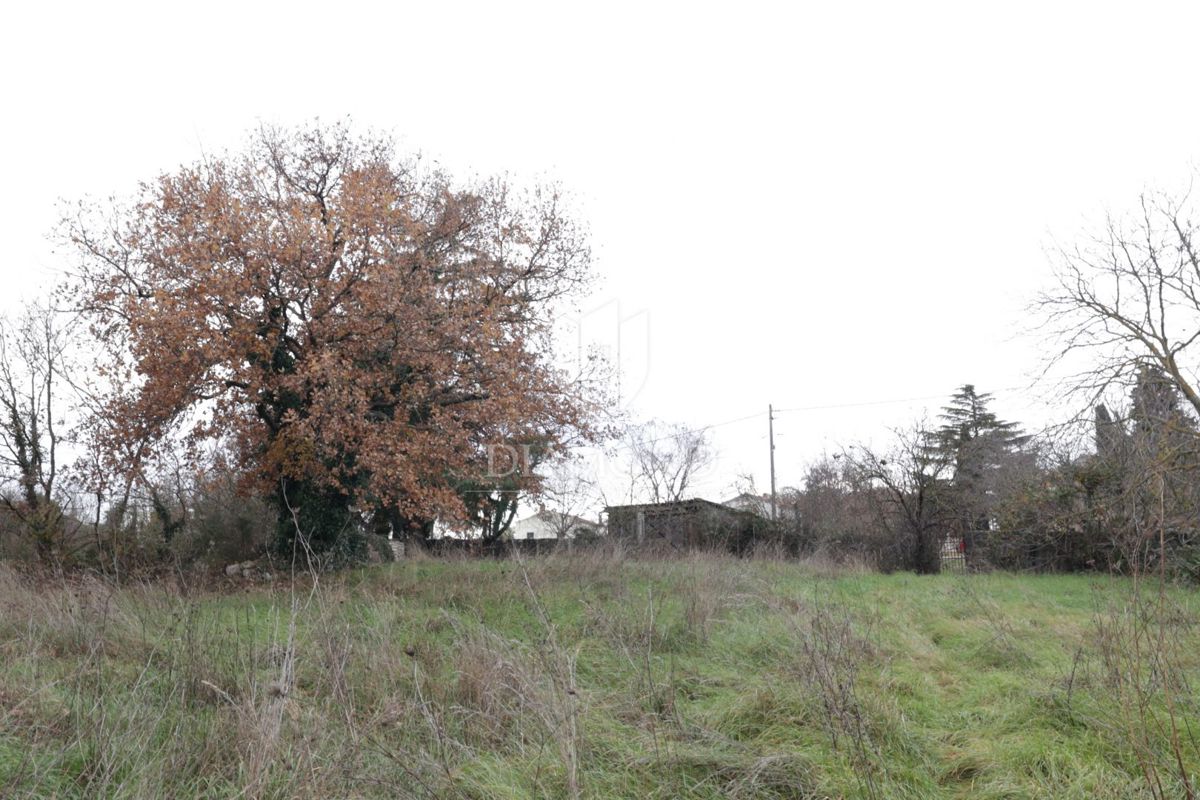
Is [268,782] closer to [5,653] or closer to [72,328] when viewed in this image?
[5,653]

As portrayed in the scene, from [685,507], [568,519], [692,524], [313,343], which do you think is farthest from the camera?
[568,519]

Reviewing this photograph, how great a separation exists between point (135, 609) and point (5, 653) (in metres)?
0.82

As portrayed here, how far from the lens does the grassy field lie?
11.3ft

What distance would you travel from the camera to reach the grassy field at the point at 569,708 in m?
3.45

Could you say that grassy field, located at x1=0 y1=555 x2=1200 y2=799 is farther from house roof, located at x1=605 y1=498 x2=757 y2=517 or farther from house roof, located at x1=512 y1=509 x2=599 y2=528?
house roof, located at x1=512 y1=509 x2=599 y2=528

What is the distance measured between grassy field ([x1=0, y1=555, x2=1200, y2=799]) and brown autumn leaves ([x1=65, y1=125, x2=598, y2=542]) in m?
4.59

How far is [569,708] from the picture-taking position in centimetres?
367

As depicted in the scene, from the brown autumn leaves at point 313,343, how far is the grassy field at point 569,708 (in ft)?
15.1

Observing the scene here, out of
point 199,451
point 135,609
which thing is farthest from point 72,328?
point 135,609

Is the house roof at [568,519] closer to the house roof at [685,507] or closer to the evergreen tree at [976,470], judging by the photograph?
the house roof at [685,507]

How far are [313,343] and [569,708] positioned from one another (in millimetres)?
9484

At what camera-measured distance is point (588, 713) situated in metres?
4.39

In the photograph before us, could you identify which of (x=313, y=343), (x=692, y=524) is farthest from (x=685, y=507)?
(x=313, y=343)

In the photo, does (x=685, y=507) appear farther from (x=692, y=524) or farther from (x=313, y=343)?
(x=313, y=343)
